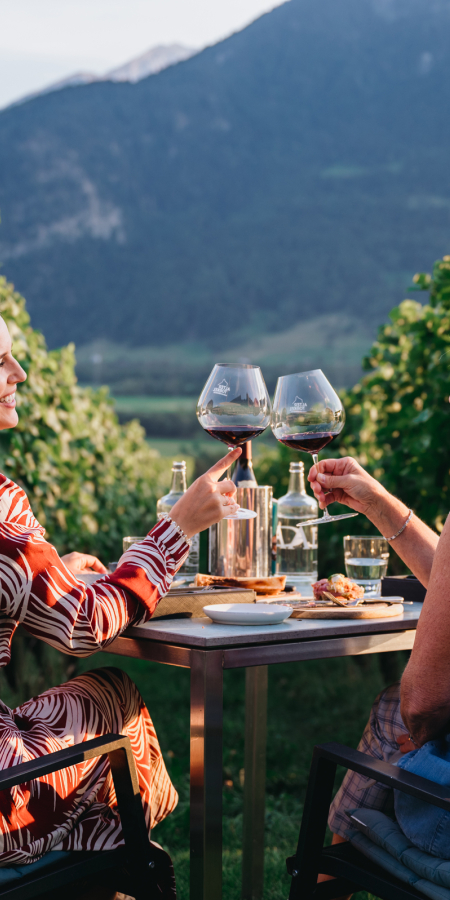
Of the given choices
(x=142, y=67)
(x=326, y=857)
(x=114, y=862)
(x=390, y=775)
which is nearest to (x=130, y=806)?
(x=114, y=862)

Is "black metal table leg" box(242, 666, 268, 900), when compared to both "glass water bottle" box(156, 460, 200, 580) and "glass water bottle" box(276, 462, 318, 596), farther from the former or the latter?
"glass water bottle" box(156, 460, 200, 580)

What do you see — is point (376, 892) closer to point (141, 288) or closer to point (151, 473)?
point (151, 473)

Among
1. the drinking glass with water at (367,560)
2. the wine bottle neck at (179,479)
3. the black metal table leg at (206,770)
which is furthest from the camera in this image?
the wine bottle neck at (179,479)

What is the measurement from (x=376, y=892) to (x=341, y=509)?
2.50m

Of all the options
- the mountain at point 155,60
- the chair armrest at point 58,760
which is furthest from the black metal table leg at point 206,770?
the mountain at point 155,60

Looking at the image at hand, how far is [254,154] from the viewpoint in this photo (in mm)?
19688

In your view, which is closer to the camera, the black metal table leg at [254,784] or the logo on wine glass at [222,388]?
the logo on wine glass at [222,388]

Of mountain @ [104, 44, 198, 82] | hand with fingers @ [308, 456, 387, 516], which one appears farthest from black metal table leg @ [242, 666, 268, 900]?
mountain @ [104, 44, 198, 82]

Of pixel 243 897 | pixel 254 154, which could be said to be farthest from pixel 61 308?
Answer: pixel 243 897

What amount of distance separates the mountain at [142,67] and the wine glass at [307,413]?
17675 millimetres

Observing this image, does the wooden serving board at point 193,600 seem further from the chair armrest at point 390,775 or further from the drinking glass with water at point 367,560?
the chair armrest at point 390,775

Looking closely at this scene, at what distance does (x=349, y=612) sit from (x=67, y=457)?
2.32 metres

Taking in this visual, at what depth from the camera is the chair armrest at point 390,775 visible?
118 cm

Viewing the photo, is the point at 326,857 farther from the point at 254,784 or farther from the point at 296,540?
the point at 254,784
